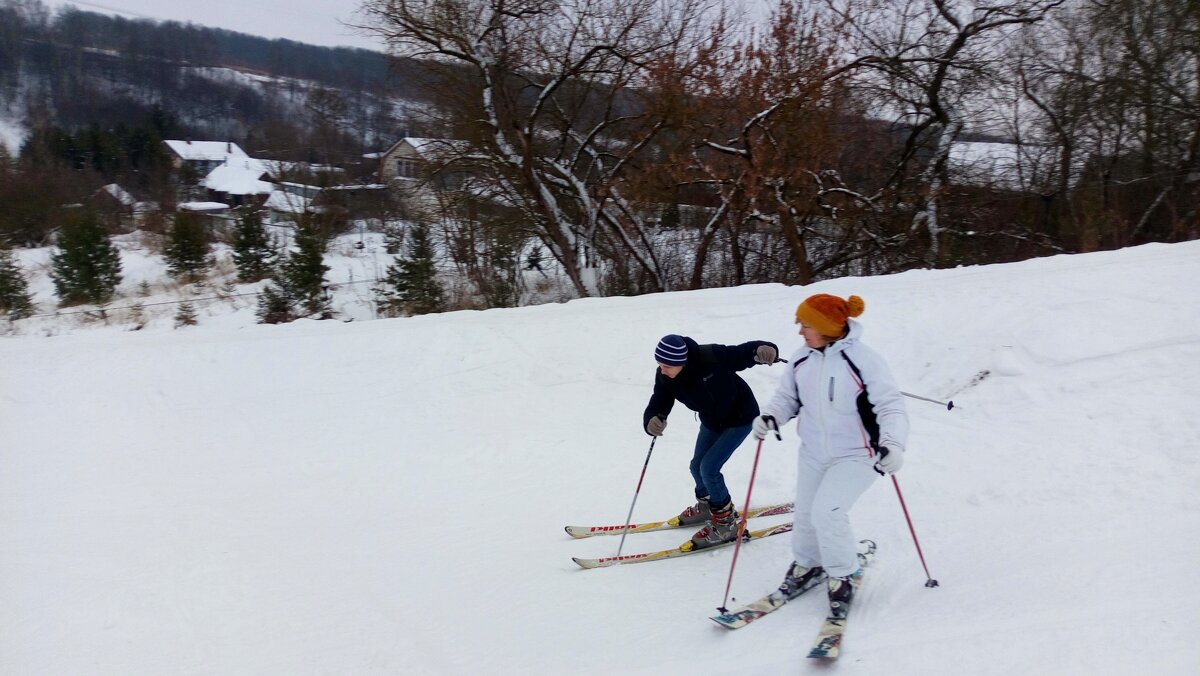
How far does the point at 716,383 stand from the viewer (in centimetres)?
442

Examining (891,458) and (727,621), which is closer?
(891,458)

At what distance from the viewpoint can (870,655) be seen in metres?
3.29

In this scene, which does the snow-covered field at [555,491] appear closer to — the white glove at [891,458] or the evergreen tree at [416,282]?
the white glove at [891,458]

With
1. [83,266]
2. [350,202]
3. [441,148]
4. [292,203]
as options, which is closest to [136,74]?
[83,266]

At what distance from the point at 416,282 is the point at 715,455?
11.9 meters

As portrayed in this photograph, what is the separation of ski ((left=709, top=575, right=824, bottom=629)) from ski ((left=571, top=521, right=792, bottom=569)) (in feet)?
2.54

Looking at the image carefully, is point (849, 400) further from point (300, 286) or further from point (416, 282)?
point (300, 286)

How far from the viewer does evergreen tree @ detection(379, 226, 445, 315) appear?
1449cm

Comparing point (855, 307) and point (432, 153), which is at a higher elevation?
point (432, 153)

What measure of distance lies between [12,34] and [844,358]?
128 metres

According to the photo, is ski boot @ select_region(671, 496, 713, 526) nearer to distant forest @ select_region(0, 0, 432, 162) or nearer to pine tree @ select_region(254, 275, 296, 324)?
pine tree @ select_region(254, 275, 296, 324)

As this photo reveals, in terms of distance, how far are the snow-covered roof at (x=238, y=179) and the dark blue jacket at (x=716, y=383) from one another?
5584 cm

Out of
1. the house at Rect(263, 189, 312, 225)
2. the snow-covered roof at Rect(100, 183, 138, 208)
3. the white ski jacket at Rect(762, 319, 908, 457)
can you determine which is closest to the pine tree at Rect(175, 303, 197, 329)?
the house at Rect(263, 189, 312, 225)

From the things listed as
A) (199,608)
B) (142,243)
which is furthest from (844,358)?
(142,243)
